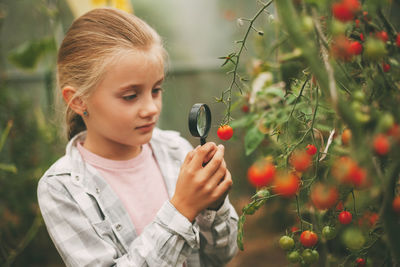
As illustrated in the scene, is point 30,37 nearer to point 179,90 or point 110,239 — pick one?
point 179,90

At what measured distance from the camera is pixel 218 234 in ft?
3.53

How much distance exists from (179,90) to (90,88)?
6.89ft

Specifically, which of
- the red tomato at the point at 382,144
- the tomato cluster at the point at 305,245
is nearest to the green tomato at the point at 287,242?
the tomato cluster at the point at 305,245

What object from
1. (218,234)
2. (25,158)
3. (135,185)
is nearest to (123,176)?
(135,185)

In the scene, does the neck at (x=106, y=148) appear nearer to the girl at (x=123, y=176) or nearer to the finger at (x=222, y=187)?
the girl at (x=123, y=176)

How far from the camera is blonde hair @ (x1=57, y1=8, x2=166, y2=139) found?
3.40 feet

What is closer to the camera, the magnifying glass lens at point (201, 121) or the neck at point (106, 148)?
the magnifying glass lens at point (201, 121)

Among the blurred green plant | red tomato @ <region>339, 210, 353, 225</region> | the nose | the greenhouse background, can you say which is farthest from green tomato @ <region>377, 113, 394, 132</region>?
the blurred green plant

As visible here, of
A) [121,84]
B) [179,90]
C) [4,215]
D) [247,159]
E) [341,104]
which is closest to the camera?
[341,104]

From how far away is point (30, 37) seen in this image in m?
2.85

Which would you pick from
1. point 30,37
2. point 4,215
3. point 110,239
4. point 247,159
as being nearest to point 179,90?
point 247,159

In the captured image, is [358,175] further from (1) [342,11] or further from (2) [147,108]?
(2) [147,108]

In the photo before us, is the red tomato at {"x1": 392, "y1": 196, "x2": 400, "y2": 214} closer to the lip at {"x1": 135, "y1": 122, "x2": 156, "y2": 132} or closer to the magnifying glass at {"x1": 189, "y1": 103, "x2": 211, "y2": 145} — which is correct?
Answer: the magnifying glass at {"x1": 189, "y1": 103, "x2": 211, "y2": 145}

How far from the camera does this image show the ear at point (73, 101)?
110 centimetres
